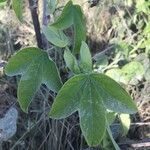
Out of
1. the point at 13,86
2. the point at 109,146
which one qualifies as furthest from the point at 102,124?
the point at 13,86

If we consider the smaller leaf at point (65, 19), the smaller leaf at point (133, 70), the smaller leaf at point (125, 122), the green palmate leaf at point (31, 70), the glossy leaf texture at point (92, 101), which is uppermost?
the smaller leaf at point (65, 19)

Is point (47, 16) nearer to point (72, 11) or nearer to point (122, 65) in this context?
point (72, 11)

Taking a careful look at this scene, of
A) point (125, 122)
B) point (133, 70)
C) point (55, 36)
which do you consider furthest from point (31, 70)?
point (133, 70)

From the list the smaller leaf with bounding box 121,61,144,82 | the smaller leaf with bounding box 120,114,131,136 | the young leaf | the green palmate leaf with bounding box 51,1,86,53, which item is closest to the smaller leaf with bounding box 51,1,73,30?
the green palmate leaf with bounding box 51,1,86,53

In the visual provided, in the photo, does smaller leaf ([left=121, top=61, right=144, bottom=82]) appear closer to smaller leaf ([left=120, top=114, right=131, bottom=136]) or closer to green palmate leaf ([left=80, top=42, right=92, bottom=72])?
smaller leaf ([left=120, top=114, right=131, bottom=136])

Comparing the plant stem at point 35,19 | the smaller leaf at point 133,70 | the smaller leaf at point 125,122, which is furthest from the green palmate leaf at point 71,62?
the smaller leaf at point 133,70

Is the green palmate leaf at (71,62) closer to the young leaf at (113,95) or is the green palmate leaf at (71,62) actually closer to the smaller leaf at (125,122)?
the young leaf at (113,95)

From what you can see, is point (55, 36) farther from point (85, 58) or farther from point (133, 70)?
point (133, 70)
